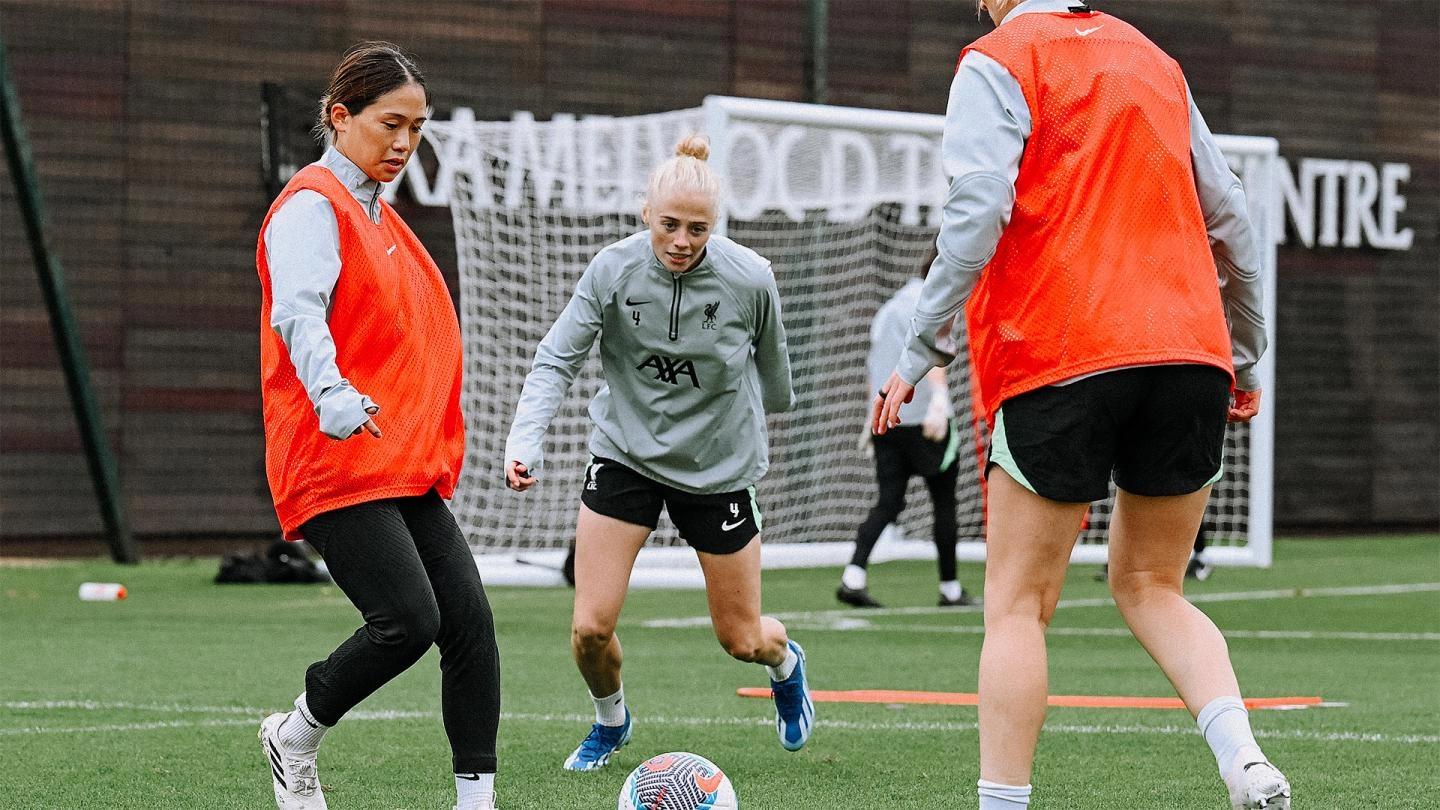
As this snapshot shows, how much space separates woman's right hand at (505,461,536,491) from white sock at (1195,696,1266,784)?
6.50 feet

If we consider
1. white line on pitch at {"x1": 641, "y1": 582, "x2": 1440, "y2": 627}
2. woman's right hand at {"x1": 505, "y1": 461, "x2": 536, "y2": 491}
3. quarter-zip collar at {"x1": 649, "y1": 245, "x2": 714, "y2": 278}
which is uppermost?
quarter-zip collar at {"x1": 649, "y1": 245, "x2": 714, "y2": 278}

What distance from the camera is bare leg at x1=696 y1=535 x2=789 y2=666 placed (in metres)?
6.20

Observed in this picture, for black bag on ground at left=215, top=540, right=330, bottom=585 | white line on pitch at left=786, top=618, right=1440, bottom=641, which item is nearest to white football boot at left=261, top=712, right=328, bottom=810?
white line on pitch at left=786, top=618, right=1440, bottom=641

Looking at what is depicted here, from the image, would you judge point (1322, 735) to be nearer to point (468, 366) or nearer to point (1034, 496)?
point (1034, 496)

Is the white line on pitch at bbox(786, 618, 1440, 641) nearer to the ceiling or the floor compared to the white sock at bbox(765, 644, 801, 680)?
nearer to the floor

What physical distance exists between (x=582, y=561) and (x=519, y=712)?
5.02ft

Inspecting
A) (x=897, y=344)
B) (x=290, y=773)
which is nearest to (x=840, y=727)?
(x=290, y=773)

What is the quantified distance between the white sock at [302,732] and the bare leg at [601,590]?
1233 millimetres

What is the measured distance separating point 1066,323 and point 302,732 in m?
2.10

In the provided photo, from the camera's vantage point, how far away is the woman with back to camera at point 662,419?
609cm

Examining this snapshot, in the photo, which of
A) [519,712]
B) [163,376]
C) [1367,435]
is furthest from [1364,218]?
[519,712]

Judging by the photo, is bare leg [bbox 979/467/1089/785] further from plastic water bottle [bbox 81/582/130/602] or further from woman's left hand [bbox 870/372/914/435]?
plastic water bottle [bbox 81/582/130/602]

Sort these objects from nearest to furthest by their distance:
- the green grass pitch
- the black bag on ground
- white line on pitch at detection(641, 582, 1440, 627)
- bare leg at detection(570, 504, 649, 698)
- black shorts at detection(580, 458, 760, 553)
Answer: the green grass pitch → bare leg at detection(570, 504, 649, 698) → black shorts at detection(580, 458, 760, 553) → white line on pitch at detection(641, 582, 1440, 627) → the black bag on ground

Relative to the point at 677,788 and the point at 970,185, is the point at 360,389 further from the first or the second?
the point at 970,185
